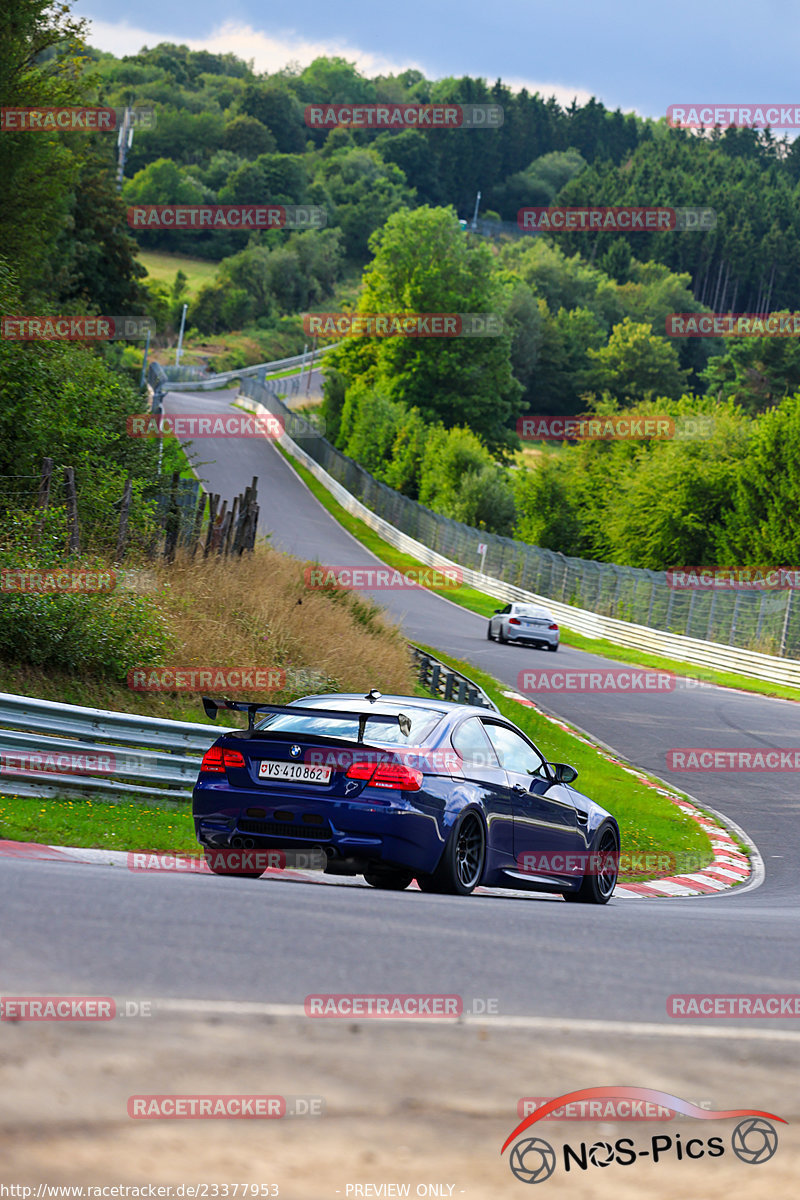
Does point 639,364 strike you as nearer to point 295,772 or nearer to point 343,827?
point 295,772

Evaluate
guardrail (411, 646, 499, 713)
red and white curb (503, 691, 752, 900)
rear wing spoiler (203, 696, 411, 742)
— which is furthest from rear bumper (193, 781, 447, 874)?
guardrail (411, 646, 499, 713)

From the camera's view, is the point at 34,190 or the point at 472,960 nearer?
the point at 472,960

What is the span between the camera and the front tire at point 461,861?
8.71 metres

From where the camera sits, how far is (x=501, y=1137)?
3.70 meters

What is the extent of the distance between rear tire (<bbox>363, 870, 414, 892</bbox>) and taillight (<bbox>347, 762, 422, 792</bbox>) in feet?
2.21

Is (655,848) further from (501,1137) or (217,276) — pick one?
(217,276)

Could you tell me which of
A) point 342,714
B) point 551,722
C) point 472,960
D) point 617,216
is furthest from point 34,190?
point 617,216

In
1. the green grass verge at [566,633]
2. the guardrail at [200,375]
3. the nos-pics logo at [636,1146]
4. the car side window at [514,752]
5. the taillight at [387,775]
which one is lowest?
the green grass verge at [566,633]

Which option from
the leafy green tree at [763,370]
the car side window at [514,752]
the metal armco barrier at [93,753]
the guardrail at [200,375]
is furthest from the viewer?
the leafy green tree at [763,370]

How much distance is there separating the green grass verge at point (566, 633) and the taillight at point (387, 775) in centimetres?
2638

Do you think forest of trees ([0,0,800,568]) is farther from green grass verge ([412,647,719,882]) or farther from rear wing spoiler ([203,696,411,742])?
rear wing spoiler ([203,696,411,742])

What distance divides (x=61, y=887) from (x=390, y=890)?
2.97m

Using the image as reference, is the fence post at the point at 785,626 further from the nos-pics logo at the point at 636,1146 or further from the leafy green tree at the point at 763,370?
the leafy green tree at the point at 763,370

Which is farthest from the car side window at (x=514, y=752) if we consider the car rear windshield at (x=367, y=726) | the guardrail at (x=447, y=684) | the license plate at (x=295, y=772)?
the guardrail at (x=447, y=684)
